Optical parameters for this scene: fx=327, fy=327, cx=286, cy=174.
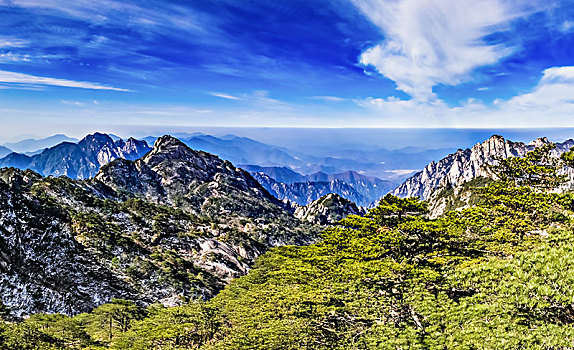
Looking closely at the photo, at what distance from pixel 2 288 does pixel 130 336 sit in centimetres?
2472

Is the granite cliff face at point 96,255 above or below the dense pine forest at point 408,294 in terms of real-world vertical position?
below

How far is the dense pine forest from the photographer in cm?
1659

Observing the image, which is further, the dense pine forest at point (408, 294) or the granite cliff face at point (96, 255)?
the granite cliff face at point (96, 255)

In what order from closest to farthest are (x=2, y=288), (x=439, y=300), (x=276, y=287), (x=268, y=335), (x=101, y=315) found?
(x=439, y=300) < (x=268, y=335) < (x=276, y=287) < (x=101, y=315) < (x=2, y=288)

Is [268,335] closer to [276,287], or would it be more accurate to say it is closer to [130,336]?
[276,287]

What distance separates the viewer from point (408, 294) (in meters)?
23.9

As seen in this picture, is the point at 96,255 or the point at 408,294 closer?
the point at 408,294

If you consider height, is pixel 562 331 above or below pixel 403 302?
above

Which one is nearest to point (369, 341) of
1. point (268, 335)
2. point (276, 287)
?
point (268, 335)

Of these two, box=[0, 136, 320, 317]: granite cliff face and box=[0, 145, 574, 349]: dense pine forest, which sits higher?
box=[0, 145, 574, 349]: dense pine forest

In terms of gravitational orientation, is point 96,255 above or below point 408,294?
below

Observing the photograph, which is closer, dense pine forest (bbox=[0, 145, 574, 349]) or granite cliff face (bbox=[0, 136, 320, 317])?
dense pine forest (bbox=[0, 145, 574, 349])

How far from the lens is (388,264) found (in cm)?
2680

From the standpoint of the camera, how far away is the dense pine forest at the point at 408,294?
16.6m
